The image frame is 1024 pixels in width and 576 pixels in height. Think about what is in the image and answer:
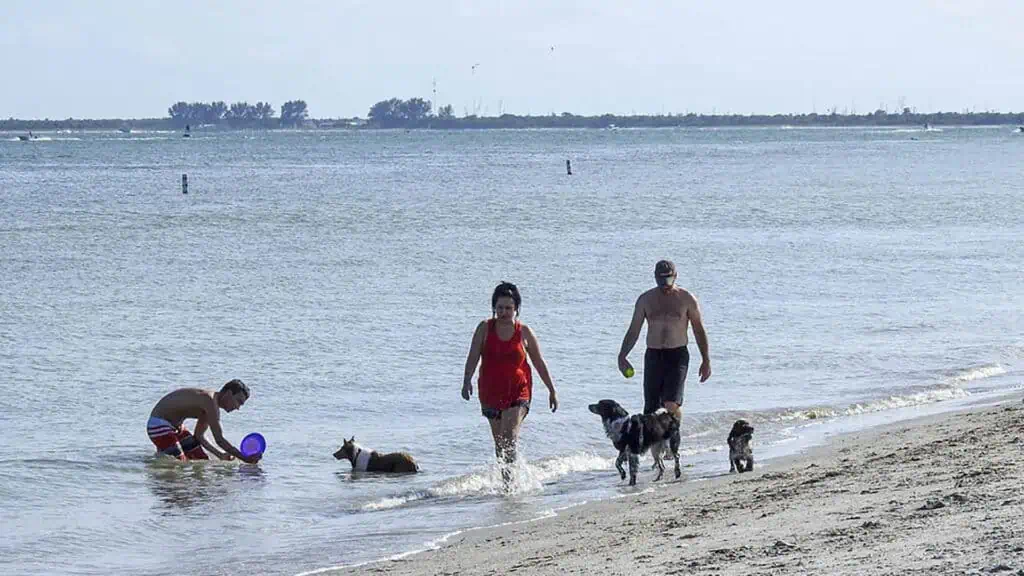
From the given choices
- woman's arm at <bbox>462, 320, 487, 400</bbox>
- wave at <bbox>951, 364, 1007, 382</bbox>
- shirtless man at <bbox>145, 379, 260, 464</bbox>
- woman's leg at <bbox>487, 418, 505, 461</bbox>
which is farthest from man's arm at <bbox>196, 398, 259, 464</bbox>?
wave at <bbox>951, 364, 1007, 382</bbox>

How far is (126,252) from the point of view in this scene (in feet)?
111

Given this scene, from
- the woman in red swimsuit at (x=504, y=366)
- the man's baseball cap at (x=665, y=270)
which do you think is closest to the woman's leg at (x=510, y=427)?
the woman in red swimsuit at (x=504, y=366)

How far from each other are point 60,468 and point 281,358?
5471 mm

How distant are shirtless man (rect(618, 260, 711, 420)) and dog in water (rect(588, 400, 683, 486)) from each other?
28cm

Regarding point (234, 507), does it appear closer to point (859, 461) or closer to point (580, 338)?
point (859, 461)

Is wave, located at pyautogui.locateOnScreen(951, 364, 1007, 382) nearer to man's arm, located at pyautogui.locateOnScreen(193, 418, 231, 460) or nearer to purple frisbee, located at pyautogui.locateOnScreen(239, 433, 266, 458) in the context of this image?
purple frisbee, located at pyautogui.locateOnScreen(239, 433, 266, 458)

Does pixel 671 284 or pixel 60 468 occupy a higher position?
pixel 671 284

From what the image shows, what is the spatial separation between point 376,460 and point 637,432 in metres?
2.37

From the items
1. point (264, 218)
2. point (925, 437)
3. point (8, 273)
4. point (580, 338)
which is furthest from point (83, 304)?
point (264, 218)

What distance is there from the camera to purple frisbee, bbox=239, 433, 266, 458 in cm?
1195

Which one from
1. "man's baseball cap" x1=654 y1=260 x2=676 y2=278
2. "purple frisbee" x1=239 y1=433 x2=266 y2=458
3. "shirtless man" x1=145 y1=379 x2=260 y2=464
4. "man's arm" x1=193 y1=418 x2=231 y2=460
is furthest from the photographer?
"man's arm" x1=193 y1=418 x2=231 y2=460

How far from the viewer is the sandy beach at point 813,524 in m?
6.08

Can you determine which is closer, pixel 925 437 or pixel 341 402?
pixel 925 437

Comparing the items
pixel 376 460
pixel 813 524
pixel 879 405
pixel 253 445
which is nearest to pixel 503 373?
pixel 376 460
